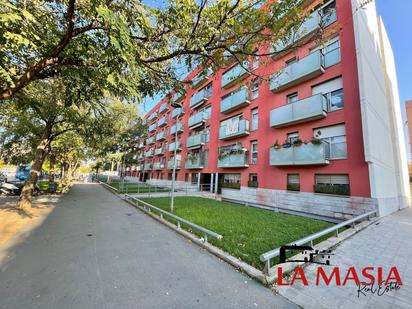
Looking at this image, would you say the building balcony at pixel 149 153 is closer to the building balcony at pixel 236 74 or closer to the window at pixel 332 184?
the building balcony at pixel 236 74

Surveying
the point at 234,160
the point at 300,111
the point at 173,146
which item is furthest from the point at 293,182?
the point at 173,146

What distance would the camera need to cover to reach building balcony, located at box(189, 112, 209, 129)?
21066 mm

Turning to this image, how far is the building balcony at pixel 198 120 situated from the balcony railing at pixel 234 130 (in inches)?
139

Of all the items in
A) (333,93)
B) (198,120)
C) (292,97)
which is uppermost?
(198,120)

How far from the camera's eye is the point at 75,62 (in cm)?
416

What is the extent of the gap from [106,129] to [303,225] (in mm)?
12874

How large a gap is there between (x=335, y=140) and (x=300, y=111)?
97.7 inches

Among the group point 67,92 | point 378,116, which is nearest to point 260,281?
point 67,92

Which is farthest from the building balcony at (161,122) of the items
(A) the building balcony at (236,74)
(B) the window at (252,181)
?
(B) the window at (252,181)

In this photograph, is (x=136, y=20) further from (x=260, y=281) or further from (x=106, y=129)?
(x=106, y=129)

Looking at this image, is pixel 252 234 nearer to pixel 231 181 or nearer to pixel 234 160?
pixel 234 160

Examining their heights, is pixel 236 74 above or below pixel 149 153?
above

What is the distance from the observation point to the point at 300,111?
11617 mm

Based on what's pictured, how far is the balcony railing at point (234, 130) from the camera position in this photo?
15486 mm
